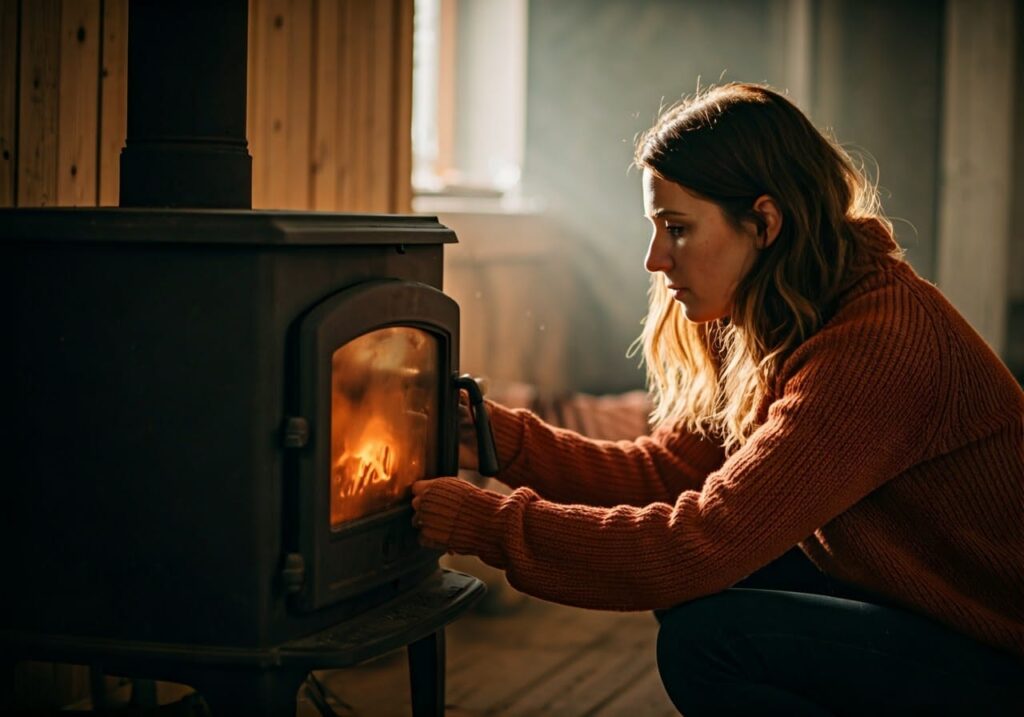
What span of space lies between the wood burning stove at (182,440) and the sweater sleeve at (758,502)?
0.70 ft

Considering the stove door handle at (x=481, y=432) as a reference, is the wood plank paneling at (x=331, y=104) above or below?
above

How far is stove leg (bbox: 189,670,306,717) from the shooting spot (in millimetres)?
1641

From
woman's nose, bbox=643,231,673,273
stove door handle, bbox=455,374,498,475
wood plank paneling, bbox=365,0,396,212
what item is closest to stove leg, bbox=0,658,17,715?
stove door handle, bbox=455,374,498,475

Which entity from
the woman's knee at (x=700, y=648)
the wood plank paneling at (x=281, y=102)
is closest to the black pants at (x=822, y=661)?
the woman's knee at (x=700, y=648)

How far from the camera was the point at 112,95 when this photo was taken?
7.29 feet

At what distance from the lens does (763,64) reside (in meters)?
4.66

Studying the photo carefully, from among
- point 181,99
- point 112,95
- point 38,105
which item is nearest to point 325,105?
point 112,95

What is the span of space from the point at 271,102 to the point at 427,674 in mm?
1090

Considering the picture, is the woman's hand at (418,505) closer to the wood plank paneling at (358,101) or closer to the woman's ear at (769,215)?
the woman's ear at (769,215)

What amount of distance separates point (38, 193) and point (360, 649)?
868 millimetres

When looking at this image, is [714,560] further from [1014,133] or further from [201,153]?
[1014,133]

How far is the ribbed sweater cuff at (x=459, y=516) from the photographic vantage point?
1762 millimetres

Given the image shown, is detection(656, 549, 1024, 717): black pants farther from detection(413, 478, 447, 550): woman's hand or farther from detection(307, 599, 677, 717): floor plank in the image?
detection(307, 599, 677, 717): floor plank

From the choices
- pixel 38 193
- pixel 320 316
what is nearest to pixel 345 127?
pixel 38 193
